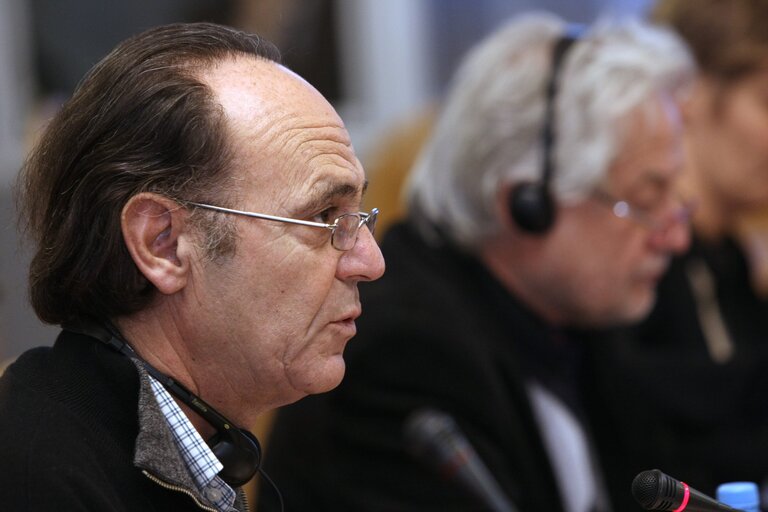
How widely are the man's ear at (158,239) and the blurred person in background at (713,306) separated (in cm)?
134

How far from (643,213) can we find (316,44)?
1890 millimetres

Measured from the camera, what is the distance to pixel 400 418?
6.31 ft

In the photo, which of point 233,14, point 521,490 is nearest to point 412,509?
point 521,490

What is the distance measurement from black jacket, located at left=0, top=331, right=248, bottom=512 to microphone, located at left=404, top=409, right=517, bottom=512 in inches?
23.6

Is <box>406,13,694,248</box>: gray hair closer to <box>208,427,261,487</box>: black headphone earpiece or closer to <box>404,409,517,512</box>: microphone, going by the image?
<box>404,409,517,512</box>: microphone

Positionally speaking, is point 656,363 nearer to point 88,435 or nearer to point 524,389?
point 524,389

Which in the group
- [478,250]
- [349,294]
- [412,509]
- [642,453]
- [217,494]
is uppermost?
[349,294]

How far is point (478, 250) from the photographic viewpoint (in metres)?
2.19

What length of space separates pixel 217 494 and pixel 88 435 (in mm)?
152

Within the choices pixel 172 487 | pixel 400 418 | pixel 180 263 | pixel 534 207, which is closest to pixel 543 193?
pixel 534 207

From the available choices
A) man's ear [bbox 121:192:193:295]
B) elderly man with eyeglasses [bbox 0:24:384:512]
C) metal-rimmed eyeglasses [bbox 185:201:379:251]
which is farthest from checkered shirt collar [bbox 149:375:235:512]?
metal-rimmed eyeglasses [bbox 185:201:379:251]

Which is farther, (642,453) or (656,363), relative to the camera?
(656,363)

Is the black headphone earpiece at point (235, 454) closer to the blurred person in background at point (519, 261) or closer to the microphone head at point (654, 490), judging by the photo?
the microphone head at point (654, 490)

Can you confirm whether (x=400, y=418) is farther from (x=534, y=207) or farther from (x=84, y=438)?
(x=84, y=438)
